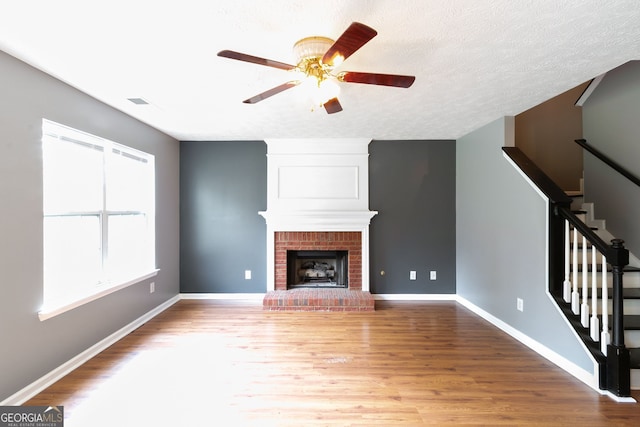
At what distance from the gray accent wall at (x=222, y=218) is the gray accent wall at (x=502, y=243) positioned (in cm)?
285

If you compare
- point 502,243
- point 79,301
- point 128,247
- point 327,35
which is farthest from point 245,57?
point 502,243

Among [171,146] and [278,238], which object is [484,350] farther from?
[171,146]

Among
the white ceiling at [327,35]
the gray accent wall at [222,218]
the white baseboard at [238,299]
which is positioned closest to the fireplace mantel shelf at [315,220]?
the gray accent wall at [222,218]

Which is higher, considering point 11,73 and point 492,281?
point 11,73

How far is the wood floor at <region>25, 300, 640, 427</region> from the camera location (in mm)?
1801

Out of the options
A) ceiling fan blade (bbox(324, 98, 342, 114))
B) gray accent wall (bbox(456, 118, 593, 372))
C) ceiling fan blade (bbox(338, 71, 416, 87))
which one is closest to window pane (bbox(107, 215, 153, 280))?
ceiling fan blade (bbox(324, 98, 342, 114))

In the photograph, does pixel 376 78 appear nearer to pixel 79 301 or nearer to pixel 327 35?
pixel 327 35

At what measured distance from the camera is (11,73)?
188 cm

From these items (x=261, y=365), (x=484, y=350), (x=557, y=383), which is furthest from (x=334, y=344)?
(x=557, y=383)

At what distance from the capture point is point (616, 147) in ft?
9.47

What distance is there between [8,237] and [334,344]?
8.62 feet

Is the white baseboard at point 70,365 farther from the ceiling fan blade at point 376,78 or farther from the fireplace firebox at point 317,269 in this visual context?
the ceiling fan blade at point 376,78

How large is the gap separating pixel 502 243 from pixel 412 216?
50.0 inches

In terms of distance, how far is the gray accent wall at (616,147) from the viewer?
271 centimetres
